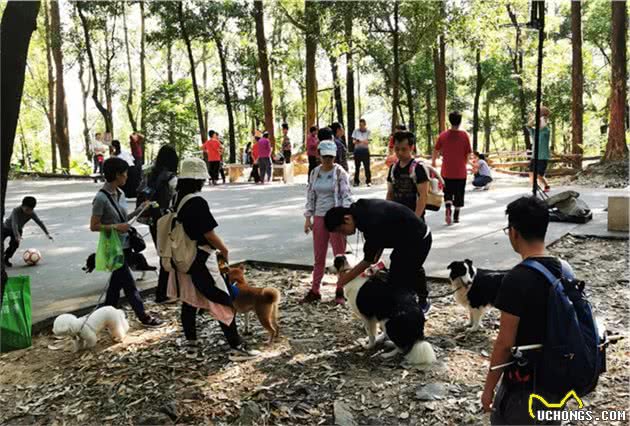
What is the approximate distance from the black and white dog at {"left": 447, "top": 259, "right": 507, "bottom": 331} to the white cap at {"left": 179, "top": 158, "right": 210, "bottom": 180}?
7.94 ft

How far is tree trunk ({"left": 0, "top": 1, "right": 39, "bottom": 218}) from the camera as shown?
462 cm

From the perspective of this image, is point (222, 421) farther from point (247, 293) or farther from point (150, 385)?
point (247, 293)

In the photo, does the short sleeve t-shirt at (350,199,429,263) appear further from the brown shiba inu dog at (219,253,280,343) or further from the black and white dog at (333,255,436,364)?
the brown shiba inu dog at (219,253,280,343)

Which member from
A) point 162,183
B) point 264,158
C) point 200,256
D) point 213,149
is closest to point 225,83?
point 213,149

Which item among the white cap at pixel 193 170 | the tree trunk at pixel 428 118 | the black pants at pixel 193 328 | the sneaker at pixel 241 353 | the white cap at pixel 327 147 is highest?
the tree trunk at pixel 428 118

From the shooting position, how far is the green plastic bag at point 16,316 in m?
4.95

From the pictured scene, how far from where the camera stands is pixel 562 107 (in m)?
31.2

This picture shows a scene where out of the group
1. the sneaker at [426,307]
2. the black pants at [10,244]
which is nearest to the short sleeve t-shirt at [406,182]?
the sneaker at [426,307]

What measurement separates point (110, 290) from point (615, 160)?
16.4 m

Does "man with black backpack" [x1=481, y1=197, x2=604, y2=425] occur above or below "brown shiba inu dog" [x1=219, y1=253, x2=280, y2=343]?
above

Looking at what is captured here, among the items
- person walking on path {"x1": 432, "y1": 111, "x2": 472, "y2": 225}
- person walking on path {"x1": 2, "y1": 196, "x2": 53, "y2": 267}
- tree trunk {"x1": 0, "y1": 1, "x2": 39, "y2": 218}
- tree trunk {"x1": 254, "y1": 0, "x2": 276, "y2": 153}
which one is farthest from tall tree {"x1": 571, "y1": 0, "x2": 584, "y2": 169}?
tree trunk {"x1": 0, "y1": 1, "x2": 39, "y2": 218}

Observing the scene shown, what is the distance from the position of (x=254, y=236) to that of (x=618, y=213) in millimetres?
5961

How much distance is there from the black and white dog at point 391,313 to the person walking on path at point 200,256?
3.40ft

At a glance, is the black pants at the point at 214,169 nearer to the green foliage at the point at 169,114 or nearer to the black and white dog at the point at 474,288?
the green foliage at the point at 169,114
